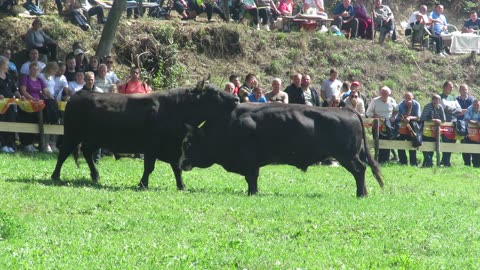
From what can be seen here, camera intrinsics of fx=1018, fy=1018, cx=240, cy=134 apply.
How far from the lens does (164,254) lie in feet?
37.0

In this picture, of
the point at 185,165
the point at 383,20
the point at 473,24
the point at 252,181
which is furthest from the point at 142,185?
the point at 473,24

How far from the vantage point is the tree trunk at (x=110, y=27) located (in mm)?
25625

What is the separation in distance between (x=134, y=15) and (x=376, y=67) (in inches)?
322

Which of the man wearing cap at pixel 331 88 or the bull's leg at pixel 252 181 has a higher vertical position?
the bull's leg at pixel 252 181

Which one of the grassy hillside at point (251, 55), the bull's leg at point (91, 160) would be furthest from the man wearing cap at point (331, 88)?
the bull's leg at point (91, 160)

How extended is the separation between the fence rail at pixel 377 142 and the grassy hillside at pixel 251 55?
5629 millimetres

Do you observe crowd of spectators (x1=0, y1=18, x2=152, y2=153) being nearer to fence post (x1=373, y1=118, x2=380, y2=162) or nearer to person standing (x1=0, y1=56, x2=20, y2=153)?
person standing (x1=0, y1=56, x2=20, y2=153)

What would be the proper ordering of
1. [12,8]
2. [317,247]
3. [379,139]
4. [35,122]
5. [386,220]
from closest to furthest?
[317,247]
[386,220]
[35,122]
[379,139]
[12,8]

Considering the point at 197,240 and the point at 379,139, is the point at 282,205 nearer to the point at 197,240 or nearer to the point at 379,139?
the point at 197,240

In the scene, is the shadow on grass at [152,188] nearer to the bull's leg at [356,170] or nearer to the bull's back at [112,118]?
the bull's leg at [356,170]

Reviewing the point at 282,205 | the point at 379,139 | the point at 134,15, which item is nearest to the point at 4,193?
the point at 282,205

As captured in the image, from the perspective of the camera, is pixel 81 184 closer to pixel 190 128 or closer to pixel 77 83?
pixel 190 128

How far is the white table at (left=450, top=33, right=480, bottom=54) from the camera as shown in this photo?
36031mm

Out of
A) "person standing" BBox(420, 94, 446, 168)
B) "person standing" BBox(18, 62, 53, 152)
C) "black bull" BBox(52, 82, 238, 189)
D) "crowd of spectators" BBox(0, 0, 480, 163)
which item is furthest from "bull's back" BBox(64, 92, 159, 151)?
"person standing" BBox(420, 94, 446, 168)
